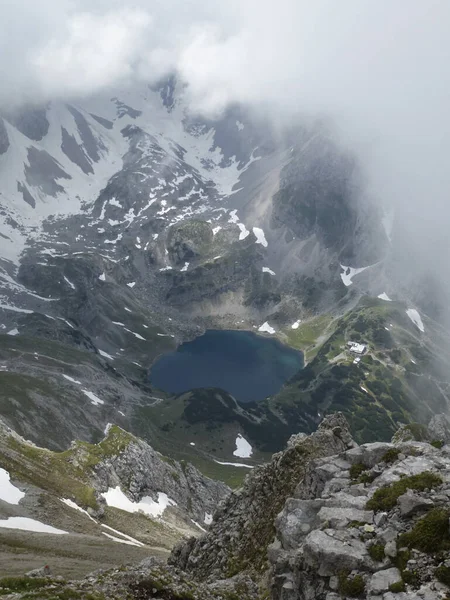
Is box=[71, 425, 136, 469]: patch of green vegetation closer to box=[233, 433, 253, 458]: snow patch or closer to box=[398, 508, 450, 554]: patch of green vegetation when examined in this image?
box=[398, 508, 450, 554]: patch of green vegetation

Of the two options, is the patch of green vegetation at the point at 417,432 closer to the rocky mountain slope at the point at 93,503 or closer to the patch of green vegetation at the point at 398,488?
the rocky mountain slope at the point at 93,503

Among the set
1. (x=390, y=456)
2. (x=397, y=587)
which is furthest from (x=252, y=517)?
(x=397, y=587)

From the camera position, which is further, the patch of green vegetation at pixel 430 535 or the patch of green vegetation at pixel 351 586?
the patch of green vegetation at pixel 351 586

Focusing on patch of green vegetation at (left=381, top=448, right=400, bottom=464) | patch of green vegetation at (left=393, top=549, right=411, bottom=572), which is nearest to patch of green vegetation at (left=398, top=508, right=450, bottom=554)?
patch of green vegetation at (left=393, top=549, right=411, bottom=572)

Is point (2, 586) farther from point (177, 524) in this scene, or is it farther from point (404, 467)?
point (177, 524)

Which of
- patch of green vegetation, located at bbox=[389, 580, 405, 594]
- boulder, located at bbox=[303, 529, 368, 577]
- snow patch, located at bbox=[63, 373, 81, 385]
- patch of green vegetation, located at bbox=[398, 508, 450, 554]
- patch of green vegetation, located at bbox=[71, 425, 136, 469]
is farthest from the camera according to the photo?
snow patch, located at bbox=[63, 373, 81, 385]

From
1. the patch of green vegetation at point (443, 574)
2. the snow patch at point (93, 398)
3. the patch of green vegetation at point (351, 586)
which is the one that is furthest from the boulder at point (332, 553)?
the snow patch at point (93, 398)
